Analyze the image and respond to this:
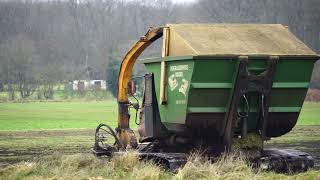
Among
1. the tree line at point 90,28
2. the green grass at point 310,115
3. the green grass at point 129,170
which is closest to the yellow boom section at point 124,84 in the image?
the green grass at point 129,170

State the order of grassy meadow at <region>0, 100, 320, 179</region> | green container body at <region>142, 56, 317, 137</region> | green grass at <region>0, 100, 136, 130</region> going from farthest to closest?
1. green grass at <region>0, 100, 136, 130</region>
2. green container body at <region>142, 56, 317, 137</region>
3. grassy meadow at <region>0, 100, 320, 179</region>

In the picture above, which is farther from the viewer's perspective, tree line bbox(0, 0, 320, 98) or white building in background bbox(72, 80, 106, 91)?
white building in background bbox(72, 80, 106, 91)

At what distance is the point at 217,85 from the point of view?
10.6 meters

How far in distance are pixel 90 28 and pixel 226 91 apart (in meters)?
79.0

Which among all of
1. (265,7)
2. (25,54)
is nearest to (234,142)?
(265,7)

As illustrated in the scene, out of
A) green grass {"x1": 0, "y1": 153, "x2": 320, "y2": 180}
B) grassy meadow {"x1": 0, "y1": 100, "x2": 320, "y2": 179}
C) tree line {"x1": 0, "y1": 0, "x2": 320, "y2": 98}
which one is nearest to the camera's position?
green grass {"x1": 0, "y1": 153, "x2": 320, "y2": 180}

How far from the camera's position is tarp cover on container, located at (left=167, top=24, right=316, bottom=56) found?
35.5 feet

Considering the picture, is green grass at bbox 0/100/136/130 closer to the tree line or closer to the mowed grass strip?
the mowed grass strip

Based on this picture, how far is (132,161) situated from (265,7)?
48.3 meters

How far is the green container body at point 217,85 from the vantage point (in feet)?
34.5

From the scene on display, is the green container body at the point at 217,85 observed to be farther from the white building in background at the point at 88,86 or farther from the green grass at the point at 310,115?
the white building in background at the point at 88,86

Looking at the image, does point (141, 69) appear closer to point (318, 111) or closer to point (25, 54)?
point (25, 54)

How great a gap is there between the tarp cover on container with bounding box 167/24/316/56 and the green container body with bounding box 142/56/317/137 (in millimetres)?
179

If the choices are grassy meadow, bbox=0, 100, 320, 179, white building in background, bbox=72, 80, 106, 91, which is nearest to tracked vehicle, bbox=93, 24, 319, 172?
grassy meadow, bbox=0, 100, 320, 179
